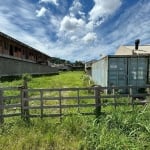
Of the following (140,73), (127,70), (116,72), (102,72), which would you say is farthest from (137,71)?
(102,72)

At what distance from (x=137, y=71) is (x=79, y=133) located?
11667 millimetres

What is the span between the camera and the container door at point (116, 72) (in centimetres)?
1775

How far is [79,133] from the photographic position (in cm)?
724

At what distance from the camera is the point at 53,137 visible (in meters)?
6.93

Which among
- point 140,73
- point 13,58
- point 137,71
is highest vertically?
point 13,58

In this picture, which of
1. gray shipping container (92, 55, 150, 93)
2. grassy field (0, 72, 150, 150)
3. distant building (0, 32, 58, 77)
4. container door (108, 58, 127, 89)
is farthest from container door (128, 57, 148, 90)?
distant building (0, 32, 58, 77)

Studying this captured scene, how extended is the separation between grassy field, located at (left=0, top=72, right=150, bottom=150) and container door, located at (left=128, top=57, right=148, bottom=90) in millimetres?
9558

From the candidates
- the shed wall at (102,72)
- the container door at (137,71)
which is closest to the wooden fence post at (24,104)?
the shed wall at (102,72)

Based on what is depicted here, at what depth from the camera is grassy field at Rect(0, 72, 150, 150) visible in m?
6.23

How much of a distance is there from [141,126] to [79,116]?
204 cm

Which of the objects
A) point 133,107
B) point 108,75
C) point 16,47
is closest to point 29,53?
point 16,47

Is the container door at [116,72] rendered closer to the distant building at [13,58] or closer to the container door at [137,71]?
the container door at [137,71]

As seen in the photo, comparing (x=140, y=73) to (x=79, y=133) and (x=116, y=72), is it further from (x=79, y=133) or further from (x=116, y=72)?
(x=79, y=133)

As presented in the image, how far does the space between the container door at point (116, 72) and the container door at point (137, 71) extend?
0.50 metres
